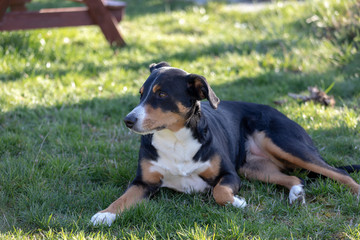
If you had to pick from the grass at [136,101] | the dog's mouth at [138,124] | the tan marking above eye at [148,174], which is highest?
the dog's mouth at [138,124]

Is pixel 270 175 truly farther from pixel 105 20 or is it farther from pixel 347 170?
pixel 105 20

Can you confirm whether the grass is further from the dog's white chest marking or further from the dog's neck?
the dog's neck

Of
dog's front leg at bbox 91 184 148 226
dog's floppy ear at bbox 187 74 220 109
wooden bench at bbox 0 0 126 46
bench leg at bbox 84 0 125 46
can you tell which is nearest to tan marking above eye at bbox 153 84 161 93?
dog's floppy ear at bbox 187 74 220 109

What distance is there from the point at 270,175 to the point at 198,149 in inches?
29.7

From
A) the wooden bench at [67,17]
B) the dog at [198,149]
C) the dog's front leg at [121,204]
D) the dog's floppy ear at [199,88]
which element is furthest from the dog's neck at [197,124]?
the wooden bench at [67,17]

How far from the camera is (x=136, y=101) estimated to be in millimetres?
5430

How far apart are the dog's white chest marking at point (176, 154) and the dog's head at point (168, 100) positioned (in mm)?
94

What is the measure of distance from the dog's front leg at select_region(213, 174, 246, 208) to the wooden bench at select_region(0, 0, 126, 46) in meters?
4.50

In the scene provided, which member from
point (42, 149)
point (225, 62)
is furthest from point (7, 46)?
point (225, 62)

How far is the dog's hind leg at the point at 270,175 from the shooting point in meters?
3.54

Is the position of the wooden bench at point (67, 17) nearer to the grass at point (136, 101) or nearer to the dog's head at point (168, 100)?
the grass at point (136, 101)

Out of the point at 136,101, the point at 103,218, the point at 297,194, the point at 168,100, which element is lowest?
the point at 136,101

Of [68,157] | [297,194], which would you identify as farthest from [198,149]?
[68,157]

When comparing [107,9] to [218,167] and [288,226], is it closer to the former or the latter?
[218,167]
